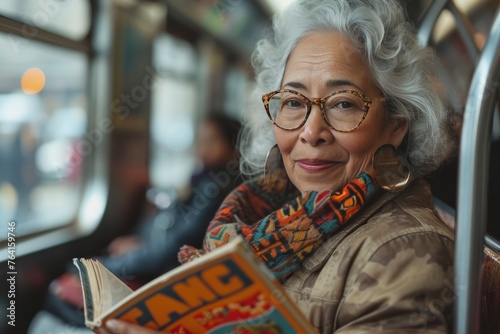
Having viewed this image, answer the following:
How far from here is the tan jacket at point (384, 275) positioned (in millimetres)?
808

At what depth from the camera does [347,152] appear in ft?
3.26

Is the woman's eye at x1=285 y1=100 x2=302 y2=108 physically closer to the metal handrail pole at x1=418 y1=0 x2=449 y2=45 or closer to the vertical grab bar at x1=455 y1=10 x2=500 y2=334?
the vertical grab bar at x1=455 y1=10 x2=500 y2=334

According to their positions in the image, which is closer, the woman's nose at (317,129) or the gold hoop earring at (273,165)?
the woman's nose at (317,129)

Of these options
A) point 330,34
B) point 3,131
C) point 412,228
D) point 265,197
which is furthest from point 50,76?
point 412,228

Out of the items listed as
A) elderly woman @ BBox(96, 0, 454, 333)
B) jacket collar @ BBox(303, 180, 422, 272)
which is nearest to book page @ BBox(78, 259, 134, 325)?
elderly woman @ BBox(96, 0, 454, 333)

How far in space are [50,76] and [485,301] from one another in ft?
7.62

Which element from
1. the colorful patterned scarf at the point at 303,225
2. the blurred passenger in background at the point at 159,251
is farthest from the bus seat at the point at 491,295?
the blurred passenger in background at the point at 159,251

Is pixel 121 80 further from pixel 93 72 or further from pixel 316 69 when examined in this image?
pixel 316 69

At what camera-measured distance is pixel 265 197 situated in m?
1.22

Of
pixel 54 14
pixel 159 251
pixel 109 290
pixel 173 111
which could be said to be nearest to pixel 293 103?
pixel 109 290

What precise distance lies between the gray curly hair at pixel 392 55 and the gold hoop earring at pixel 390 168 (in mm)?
24

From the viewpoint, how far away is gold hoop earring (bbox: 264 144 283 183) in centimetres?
119

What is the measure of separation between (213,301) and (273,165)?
1.68ft

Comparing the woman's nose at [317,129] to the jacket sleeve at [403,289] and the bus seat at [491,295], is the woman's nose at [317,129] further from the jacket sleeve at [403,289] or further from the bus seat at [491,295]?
the bus seat at [491,295]
